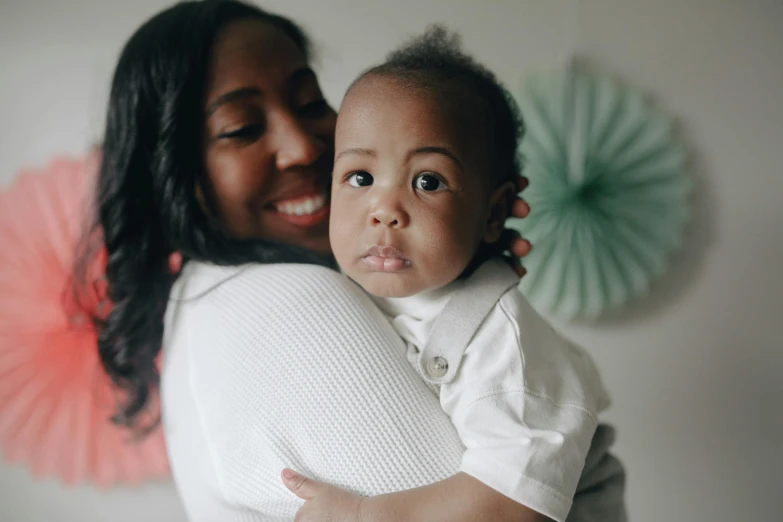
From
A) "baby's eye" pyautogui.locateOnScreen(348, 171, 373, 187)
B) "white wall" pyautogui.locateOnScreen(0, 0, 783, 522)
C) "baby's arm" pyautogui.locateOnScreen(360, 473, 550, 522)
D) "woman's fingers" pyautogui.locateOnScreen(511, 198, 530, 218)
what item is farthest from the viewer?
"white wall" pyautogui.locateOnScreen(0, 0, 783, 522)

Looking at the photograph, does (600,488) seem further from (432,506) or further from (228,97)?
(228,97)

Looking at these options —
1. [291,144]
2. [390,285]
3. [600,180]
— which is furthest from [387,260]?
[600,180]

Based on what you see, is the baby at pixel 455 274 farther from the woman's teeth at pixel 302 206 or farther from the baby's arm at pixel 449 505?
the woman's teeth at pixel 302 206

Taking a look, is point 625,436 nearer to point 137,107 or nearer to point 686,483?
point 686,483

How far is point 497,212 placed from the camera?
724 millimetres

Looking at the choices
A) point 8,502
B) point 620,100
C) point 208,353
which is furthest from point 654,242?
point 8,502

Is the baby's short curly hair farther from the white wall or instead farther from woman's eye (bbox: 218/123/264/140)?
the white wall

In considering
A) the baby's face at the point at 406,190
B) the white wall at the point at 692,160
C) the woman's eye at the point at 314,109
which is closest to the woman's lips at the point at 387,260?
the baby's face at the point at 406,190

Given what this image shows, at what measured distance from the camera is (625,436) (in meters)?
1.26

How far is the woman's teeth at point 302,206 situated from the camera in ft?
2.83

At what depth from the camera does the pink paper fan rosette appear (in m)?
1.11

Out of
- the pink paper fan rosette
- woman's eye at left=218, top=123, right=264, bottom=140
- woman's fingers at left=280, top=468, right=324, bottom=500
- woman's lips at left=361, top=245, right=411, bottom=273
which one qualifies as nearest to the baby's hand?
woman's fingers at left=280, top=468, right=324, bottom=500

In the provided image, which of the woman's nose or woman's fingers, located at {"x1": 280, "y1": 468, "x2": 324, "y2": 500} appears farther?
the woman's nose

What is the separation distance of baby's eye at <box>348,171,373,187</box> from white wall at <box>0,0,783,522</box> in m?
0.52
